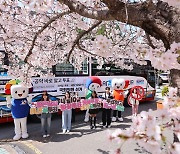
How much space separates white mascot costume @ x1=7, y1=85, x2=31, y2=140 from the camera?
6250 millimetres

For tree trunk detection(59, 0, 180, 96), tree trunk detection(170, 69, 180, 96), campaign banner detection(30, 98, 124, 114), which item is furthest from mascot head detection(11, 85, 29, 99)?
tree trunk detection(170, 69, 180, 96)

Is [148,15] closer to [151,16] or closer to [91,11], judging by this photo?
[151,16]

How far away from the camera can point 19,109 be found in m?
6.25

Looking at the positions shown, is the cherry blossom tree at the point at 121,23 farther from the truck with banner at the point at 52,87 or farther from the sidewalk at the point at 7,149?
the truck with banner at the point at 52,87

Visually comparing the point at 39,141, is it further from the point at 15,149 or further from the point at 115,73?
the point at 115,73

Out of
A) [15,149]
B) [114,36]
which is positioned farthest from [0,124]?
[114,36]

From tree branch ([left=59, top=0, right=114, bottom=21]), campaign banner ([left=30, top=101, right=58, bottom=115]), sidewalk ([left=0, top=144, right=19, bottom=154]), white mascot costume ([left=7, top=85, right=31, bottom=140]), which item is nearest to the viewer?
tree branch ([left=59, top=0, right=114, bottom=21])

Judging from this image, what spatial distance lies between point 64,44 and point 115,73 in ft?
15.6

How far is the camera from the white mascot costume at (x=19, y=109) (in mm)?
6250

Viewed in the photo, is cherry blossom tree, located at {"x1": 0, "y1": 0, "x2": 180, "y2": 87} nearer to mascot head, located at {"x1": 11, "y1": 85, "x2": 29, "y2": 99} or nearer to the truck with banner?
mascot head, located at {"x1": 11, "y1": 85, "x2": 29, "y2": 99}

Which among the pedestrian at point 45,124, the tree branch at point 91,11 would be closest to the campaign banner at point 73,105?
the pedestrian at point 45,124

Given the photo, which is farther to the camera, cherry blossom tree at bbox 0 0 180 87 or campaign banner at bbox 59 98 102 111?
campaign banner at bbox 59 98 102 111

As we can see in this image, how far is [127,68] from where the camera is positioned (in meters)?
10.7

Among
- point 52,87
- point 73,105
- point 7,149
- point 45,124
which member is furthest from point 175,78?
point 52,87
